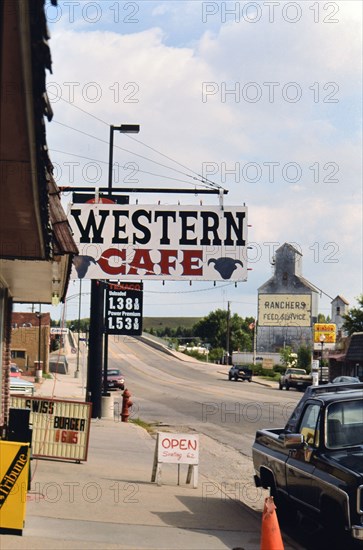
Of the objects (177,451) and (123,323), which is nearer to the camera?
(177,451)

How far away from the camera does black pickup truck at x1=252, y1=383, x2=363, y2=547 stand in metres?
8.33

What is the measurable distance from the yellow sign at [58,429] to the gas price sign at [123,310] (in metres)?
10.7

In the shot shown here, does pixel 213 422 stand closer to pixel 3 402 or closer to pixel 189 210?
pixel 189 210

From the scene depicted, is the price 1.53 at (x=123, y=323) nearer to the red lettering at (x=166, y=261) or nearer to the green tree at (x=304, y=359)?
the red lettering at (x=166, y=261)

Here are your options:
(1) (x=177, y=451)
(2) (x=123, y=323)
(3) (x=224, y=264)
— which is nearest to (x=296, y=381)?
(2) (x=123, y=323)

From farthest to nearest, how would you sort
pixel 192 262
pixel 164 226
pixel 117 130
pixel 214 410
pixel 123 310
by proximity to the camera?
1. pixel 214 410
2. pixel 117 130
3. pixel 123 310
4. pixel 164 226
5. pixel 192 262

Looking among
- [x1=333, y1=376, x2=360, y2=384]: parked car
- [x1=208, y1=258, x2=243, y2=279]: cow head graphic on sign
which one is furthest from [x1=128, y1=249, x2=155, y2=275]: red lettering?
[x1=333, y1=376, x2=360, y2=384]: parked car

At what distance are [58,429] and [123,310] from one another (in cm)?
1089

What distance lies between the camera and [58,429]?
50.2 feet

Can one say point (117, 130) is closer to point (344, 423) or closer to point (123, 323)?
point (123, 323)

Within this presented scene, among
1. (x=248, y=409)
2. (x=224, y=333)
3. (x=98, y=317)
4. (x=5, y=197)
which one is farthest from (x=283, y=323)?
(x=5, y=197)

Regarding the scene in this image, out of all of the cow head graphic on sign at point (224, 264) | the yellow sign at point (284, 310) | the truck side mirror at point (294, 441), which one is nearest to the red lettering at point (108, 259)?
the cow head graphic on sign at point (224, 264)

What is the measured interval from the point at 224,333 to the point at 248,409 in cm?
12817

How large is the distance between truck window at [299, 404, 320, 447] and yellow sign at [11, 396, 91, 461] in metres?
5.94
